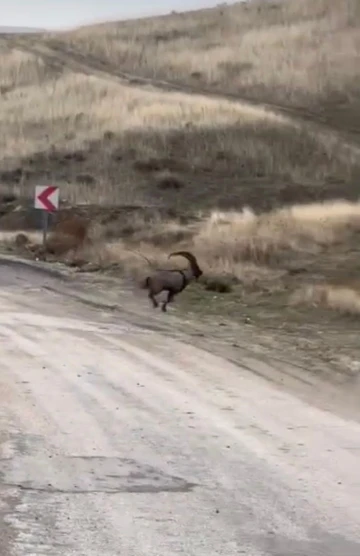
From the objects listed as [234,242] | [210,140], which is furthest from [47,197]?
[210,140]

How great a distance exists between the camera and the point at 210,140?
60.7 metres

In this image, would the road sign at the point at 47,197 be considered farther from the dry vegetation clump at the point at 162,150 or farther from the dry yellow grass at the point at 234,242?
the dry vegetation clump at the point at 162,150

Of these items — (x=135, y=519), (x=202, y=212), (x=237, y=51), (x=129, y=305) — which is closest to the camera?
(x=135, y=519)

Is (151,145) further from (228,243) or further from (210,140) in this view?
(228,243)

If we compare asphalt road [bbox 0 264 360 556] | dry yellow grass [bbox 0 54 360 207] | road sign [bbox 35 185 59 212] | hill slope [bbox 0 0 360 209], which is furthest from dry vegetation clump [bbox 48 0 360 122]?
asphalt road [bbox 0 264 360 556]

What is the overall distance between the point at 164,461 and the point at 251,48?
80.6 metres

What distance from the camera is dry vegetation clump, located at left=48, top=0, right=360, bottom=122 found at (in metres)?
75.5

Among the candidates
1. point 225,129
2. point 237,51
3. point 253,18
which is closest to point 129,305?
point 225,129

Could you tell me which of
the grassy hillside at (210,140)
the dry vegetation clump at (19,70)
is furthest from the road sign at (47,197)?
the dry vegetation clump at (19,70)

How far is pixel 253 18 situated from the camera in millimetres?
101562

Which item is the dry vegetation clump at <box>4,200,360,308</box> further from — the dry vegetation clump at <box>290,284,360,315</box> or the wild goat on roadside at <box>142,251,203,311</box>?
the wild goat on roadside at <box>142,251,203,311</box>

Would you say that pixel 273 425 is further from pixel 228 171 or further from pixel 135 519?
pixel 228 171

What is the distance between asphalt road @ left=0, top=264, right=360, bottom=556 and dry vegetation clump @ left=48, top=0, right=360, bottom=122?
6005 centimetres

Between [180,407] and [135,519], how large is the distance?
377cm
